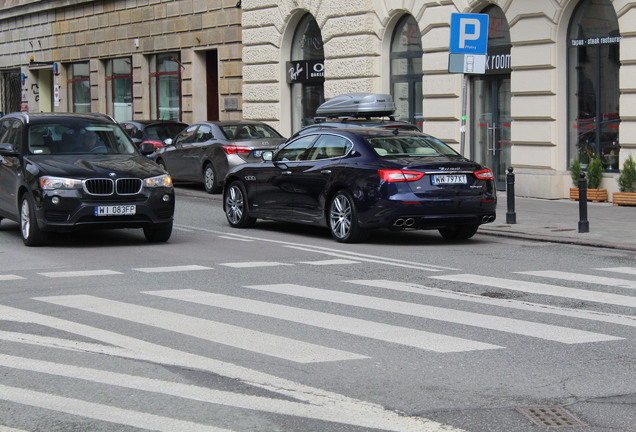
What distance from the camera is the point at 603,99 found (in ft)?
71.5

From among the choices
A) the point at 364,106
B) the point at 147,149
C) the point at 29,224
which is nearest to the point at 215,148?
the point at 364,106

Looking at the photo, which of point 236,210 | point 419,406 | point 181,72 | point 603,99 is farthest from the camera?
point 181,72

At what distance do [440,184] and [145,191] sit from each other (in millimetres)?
3576

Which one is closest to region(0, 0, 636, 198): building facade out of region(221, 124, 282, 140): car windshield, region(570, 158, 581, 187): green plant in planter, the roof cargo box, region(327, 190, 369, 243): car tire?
region(570, 158, 581, 187): green plant in planter

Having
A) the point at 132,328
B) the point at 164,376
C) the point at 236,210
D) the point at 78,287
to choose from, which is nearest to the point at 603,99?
the point at 236,210

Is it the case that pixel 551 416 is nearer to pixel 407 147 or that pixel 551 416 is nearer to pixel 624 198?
pixel 407 147

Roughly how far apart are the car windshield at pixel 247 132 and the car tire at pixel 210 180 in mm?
785

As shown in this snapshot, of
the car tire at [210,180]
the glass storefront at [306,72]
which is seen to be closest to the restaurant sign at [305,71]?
the glass storefront at [306,72]

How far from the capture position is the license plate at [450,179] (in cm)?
1454

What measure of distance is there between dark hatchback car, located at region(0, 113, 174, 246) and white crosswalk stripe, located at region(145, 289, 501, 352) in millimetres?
3992

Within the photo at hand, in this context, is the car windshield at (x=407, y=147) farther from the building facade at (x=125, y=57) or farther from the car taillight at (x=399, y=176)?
the building facade at (x=125, y=57)

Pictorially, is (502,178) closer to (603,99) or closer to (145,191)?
(603,99)

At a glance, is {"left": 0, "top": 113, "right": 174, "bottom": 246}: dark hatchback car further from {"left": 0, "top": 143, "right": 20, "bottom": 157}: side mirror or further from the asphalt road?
the asphalt road

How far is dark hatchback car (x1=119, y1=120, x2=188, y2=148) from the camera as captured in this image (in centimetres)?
2914
